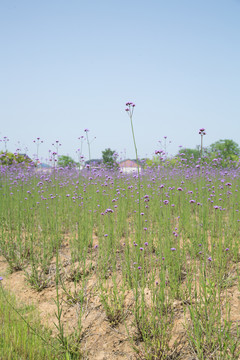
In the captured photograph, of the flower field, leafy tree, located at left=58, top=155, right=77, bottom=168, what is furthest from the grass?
leafy tree, located at left=58, top=155, right=77, bottom=168

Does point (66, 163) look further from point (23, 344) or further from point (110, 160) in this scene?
point (23, 344)

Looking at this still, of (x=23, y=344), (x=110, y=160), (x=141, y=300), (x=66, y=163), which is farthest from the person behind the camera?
(x=110, y=160)

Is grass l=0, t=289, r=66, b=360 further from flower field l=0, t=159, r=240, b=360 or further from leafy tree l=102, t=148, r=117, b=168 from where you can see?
leafy tree l=102, t=148, r=117, b=168

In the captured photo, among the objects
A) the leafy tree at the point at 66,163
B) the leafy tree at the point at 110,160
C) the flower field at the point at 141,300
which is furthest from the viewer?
the leafy tree at the point at 66,163

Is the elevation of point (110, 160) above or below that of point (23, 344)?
above

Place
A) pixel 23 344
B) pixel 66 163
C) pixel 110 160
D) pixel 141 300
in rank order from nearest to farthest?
pixel 23 344, pixel 141 300, pixel 66 163, pixel 110 160

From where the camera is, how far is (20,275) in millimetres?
3832

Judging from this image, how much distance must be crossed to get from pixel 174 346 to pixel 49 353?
99cm

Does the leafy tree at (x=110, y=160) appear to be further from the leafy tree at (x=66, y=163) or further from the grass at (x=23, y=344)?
the grass at (x=23, y=344)

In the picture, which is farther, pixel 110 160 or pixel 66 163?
pixel 110 160

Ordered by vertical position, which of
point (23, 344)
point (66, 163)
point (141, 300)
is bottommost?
point (23, 344)

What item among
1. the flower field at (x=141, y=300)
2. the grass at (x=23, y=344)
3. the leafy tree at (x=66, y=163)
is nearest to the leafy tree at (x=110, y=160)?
the leafy tree at (x=66, y=163)

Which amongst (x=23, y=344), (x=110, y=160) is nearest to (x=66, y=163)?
(x=110, y=160)

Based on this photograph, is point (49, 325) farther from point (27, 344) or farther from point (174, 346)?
point (174, 346)
